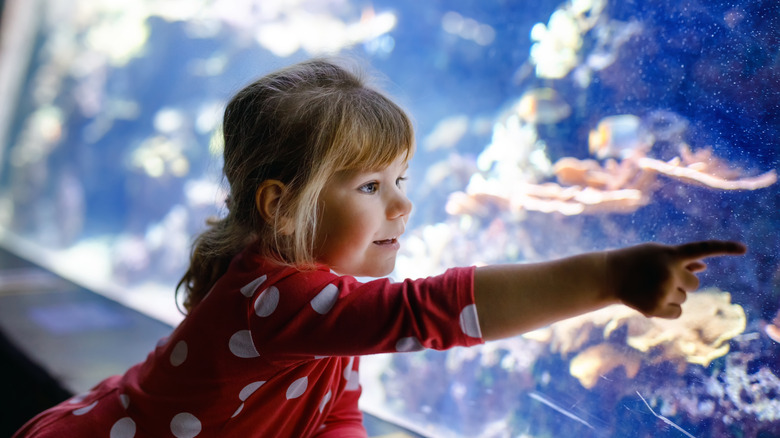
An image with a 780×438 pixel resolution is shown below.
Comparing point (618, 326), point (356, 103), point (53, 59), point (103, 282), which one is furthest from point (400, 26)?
point (53, 59)

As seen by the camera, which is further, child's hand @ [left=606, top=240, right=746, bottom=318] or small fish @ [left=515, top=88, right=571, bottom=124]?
small fish @ [left=515, top=88, right=571, bottom=124]

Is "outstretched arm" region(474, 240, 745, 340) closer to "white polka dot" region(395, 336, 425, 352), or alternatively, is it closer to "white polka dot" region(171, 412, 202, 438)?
"white polka dot" region(395, 336, 425, 352)

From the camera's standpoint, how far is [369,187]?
2.73 ft

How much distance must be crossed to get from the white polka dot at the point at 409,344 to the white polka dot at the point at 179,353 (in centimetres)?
42

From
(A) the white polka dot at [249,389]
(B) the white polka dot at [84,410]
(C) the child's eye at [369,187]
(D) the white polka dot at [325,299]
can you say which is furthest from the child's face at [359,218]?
(B) the white polka dot at [84,410]

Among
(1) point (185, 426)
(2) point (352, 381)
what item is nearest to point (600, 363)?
(2) point (352, 381)

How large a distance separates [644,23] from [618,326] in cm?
54

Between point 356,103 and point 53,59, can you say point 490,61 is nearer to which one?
point 356,103

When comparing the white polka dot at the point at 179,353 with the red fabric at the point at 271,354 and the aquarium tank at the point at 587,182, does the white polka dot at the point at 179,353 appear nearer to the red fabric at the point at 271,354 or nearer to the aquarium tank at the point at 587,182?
the red fabric at the point at 271,354

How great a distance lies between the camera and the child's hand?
570 millimetres

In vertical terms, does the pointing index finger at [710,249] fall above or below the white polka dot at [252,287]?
above

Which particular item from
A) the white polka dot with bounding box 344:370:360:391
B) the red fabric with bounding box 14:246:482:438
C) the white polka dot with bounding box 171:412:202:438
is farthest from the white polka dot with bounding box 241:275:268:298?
the white polka dot with bounding box 344:370:360:391

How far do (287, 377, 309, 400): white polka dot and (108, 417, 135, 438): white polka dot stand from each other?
29 centimetres

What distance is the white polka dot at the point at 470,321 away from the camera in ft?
2.06
